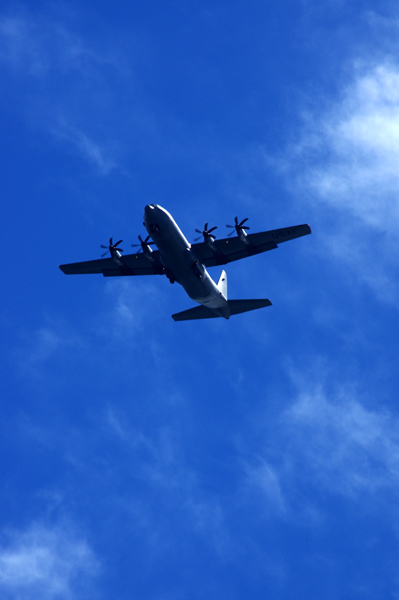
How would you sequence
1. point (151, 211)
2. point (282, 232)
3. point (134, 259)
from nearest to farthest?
point (151, 211)
point (282, 232)
point (134, 259)

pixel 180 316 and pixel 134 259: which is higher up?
pixel 134 259

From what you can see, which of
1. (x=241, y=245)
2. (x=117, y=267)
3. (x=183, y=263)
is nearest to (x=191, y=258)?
(x=183, y=263)

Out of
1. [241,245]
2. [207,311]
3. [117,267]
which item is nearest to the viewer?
[241,245]

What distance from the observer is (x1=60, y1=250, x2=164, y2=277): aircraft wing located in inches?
2055

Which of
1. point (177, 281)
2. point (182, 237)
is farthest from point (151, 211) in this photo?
point (177, 281)

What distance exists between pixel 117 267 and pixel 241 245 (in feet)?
38.4

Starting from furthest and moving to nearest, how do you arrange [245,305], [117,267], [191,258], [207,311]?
[117,267]
[207,311]
[245,305]
[191,258]

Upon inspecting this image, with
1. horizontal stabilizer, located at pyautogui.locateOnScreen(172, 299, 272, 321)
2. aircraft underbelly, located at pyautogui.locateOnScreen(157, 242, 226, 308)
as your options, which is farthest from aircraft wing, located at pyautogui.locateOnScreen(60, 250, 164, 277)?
horizontal stabilizer, located at pyautogui.locateOnScreen(172, 299, 272, 321)

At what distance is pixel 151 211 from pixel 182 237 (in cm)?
350

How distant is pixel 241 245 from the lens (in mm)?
49688

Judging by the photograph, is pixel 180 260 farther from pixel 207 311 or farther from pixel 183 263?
pixel 207 311

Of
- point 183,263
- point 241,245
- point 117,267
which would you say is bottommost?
point 183,263

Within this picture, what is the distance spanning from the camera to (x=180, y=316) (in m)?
52.4

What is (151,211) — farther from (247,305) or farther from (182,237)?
(247,305)
